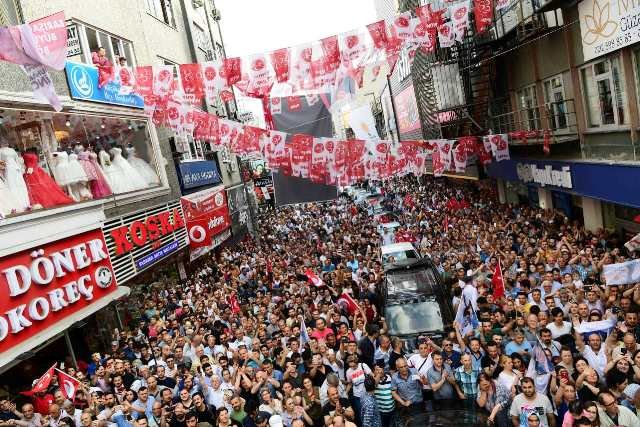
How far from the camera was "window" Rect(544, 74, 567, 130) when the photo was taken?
16.2 m

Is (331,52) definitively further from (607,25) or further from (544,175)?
(544,175)

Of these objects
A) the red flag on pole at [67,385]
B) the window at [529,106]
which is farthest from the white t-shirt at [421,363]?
the window at [529,106]

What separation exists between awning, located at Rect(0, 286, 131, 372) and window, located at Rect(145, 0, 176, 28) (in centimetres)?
1340

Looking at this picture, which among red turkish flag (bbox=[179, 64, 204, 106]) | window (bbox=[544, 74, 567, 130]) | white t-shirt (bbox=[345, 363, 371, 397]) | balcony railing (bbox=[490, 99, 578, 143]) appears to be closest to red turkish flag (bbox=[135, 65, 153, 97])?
red turkish flag (bbox=[179, 64, 204, 106])

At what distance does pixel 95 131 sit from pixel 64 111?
2.39 m

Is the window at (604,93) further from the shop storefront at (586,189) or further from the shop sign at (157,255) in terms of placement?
A: the shop sign at (157,255)

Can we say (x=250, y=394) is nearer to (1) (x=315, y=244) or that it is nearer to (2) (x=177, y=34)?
(1) (x=315, y=244)

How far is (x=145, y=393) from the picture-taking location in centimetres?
861

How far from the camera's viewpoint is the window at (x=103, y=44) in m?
16.3

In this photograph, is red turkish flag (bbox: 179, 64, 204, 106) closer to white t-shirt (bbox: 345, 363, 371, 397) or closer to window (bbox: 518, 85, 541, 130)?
white t-shirt (bbox: 345, 363, 371, 397)

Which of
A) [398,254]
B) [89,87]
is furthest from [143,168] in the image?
[398,254]

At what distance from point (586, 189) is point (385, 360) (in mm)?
8884

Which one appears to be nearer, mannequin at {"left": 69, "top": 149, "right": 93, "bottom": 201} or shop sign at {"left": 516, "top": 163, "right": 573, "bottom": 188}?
mannequin at {"left": 69, "top": 149, "right": 93, "bottom": 201}

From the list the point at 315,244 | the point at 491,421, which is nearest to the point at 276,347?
the point at 491,421
